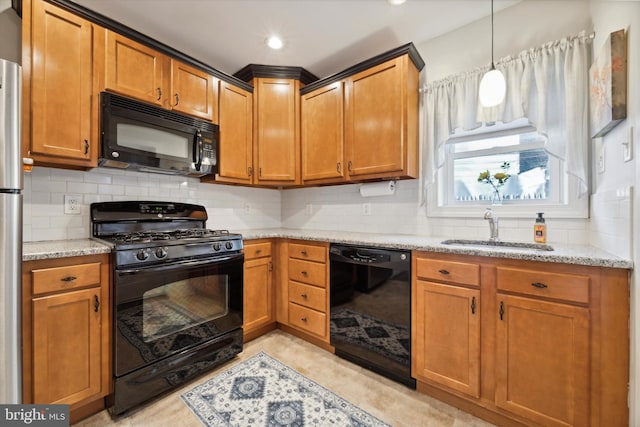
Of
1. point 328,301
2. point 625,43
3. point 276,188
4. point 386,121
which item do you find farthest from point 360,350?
point 625,43

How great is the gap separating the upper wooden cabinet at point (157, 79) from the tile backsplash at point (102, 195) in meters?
0.63

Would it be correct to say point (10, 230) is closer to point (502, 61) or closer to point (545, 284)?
point (545, 284)

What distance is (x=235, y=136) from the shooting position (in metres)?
2.51

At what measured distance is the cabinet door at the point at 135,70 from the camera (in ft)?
5.93

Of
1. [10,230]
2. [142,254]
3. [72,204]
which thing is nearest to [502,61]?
[142,254]

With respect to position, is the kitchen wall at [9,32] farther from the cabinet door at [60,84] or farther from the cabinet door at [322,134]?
the cabinet door at [322,134]

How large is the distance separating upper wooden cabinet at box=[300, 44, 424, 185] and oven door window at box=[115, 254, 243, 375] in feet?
3.85

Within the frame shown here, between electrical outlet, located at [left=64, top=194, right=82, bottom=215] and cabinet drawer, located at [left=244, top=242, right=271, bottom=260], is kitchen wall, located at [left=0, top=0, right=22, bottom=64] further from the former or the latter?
cabinet drawer, located at [left=244, top=242, right=271, bottom=260]

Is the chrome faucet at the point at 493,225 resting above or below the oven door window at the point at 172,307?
above

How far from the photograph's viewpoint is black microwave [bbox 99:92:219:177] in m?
1.78

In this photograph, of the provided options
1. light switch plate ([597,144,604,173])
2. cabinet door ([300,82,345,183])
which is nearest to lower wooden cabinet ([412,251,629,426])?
light switch plate ([597,144,604,173])

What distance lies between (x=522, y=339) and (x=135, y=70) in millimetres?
2897

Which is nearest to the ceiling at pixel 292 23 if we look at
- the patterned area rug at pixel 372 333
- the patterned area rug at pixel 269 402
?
the patterned area rug at pixel 372 333

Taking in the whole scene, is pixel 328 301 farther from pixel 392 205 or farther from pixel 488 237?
pixel 488 237
